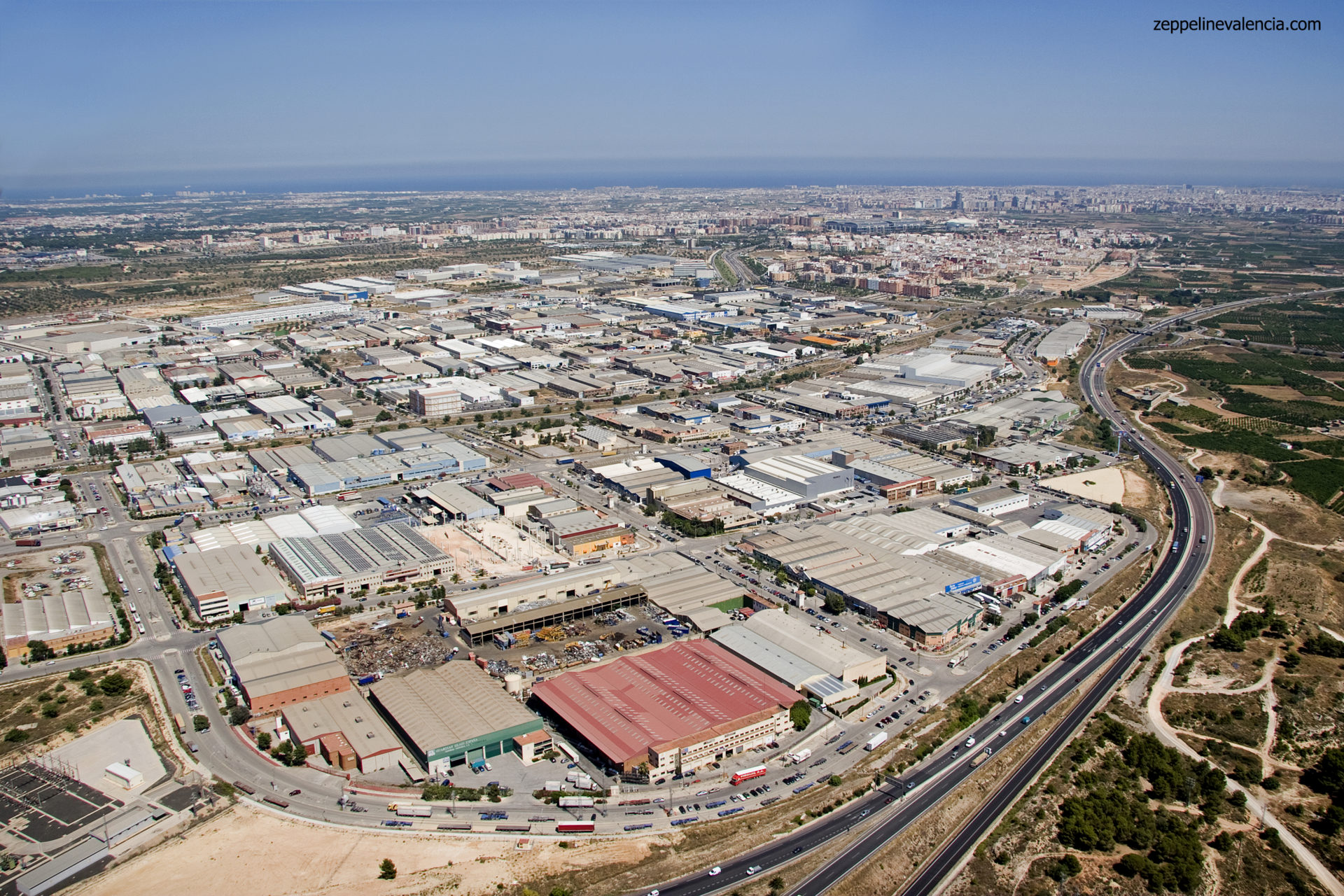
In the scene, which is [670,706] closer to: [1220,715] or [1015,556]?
[1220,715]

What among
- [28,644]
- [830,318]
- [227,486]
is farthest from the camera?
[830,318]

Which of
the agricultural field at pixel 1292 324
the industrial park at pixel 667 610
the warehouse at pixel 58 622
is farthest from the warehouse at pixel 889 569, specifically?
the agricultural field at pixel 1292 324

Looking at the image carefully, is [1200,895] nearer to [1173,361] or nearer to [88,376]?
[1173,361]

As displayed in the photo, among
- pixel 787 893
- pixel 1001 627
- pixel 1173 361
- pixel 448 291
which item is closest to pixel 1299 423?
pixel 1173 361

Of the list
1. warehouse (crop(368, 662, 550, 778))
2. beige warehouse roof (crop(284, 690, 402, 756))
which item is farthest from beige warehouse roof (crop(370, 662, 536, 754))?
beige warehouse roof (crop(284, 690, 402, 756))

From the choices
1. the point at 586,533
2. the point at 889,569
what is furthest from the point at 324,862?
the point at 889,569

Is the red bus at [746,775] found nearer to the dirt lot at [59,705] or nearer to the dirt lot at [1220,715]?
the dirt lot at [1220,715]

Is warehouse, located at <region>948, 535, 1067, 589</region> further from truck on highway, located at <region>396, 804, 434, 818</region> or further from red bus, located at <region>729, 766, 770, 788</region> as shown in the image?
truck on highway, located at <region>396, 804, 434, 818</region>
